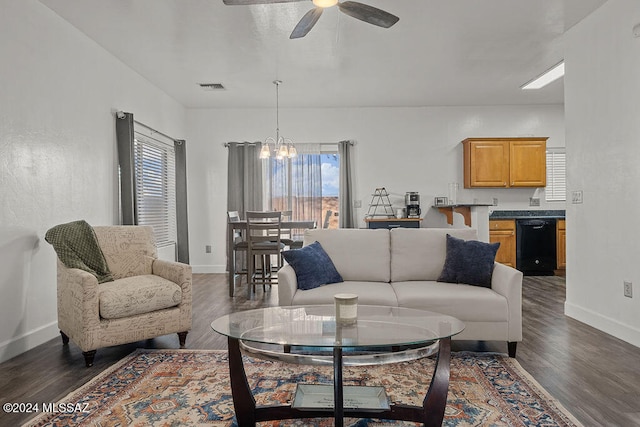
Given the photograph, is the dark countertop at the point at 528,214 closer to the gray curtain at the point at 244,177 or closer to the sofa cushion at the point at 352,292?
the gray curtain at the point at 244,177

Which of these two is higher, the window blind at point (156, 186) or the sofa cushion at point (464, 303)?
the window blind at point (156, 186)

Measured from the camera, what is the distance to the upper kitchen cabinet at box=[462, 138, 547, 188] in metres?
6.80

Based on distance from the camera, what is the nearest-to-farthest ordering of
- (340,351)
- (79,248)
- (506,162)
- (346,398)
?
(340,351) < (346,398) < (79,248) < (506,162)

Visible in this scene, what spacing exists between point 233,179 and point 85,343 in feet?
14.3

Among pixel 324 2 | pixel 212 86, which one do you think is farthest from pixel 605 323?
pixel 212 86

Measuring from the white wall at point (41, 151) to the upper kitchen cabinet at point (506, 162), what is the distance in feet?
16.8

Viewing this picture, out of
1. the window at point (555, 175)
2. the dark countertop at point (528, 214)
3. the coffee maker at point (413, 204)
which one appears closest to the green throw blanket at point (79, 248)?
the coffee maker at point (413, 204)

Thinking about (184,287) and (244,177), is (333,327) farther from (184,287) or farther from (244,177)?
(244,177)

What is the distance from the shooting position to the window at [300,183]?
23.2 feet

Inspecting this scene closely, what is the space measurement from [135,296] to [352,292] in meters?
1.49

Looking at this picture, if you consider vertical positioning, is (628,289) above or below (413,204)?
below

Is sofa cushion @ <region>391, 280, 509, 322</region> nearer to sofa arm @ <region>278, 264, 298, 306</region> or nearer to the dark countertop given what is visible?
sofa arm @ <region>278, 264, 298, 306</region>

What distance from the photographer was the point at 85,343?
2814mm

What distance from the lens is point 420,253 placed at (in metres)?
3.55
